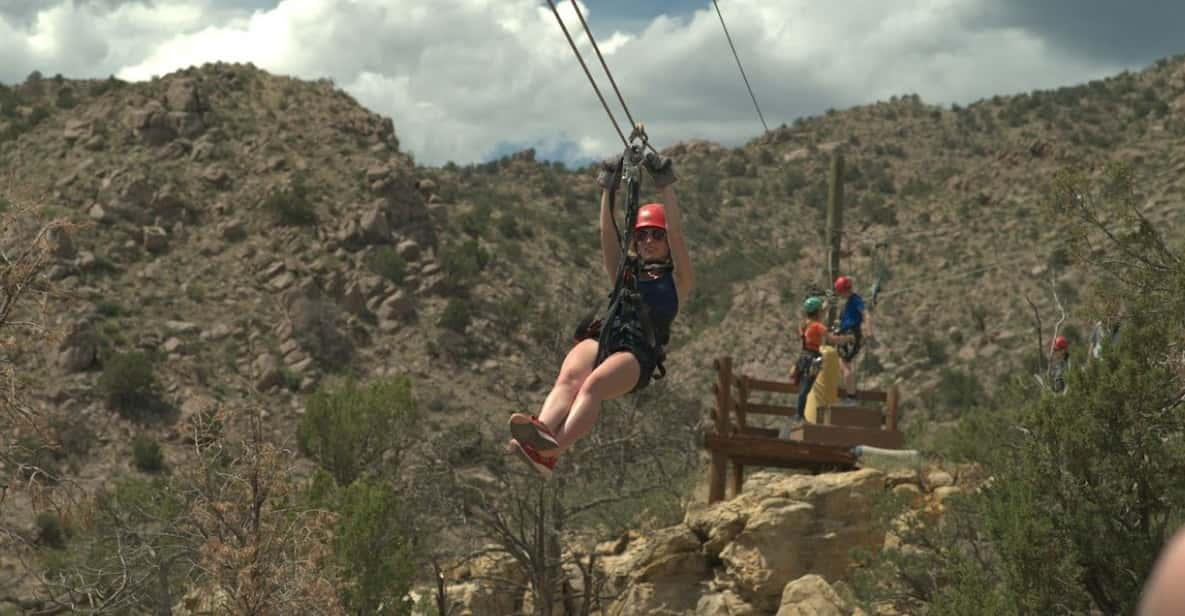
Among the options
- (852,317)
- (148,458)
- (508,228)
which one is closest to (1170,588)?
(852,317)

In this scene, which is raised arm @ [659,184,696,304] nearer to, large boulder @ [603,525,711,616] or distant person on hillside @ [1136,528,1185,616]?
distant person on hillside @ [1136,528,1185,616]

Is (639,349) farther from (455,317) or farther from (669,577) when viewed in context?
(455,317)

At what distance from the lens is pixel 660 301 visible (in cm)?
653

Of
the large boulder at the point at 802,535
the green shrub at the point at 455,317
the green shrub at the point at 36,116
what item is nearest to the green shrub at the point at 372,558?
the large boulder at the point at 802,535

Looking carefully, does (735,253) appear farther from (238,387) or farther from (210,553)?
(210,553)

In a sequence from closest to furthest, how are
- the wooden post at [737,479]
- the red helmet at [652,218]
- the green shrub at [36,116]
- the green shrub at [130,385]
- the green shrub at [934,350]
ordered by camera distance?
the red helmet at [652,218], the wooden post at [737,479], the green shrub at [130,385], the green shrub at [934,350], the green shrub at [36,116]

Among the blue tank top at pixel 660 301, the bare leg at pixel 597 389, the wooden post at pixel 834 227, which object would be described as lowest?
the bare leg at pixel 597 389

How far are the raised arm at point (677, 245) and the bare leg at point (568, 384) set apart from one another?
525 mm

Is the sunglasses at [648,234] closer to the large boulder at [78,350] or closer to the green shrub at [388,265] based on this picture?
the large boulder at [78,350]

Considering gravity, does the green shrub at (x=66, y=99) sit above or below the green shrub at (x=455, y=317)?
above

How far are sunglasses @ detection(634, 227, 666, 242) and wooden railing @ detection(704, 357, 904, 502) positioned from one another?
11540 mm

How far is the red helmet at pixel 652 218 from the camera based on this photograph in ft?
21.6

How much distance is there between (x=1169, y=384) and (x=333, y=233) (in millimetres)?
43231

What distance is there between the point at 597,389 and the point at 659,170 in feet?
3.90
